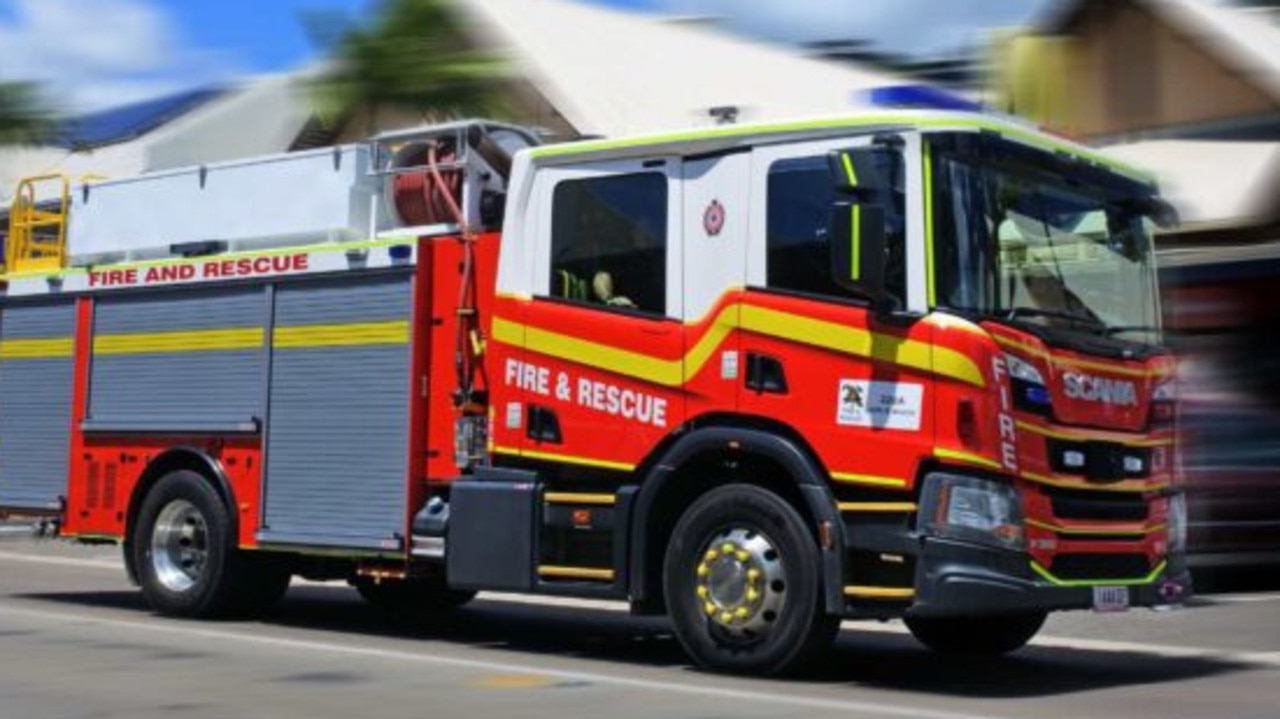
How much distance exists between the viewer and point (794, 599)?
937 cm

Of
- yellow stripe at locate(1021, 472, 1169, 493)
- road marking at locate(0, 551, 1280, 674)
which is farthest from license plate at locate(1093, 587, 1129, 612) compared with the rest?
road marking at locate(0, 551, 1280, 674)

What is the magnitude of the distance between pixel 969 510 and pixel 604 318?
8.28ft

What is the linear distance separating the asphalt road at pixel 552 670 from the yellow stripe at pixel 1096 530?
2.82ft

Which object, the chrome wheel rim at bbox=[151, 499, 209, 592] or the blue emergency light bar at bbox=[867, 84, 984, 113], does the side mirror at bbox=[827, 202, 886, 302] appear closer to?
the blue emergency light bar at bbox=[867, 84, 984, 113]

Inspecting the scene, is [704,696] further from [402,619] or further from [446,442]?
[402,619]

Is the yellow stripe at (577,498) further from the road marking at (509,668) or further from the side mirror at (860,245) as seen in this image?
the side mirror at (860,245)

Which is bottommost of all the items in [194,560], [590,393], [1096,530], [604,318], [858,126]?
[194,560]

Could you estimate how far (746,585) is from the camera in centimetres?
961

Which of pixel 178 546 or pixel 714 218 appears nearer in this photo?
pixel 714 218

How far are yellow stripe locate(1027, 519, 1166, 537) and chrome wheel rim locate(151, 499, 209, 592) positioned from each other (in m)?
6.39

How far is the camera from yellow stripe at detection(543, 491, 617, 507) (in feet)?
33.8

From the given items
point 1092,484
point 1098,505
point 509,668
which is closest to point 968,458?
point 1092,484

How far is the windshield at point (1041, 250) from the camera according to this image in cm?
907

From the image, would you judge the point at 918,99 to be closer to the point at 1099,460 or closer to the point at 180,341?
the point at 1099,460
